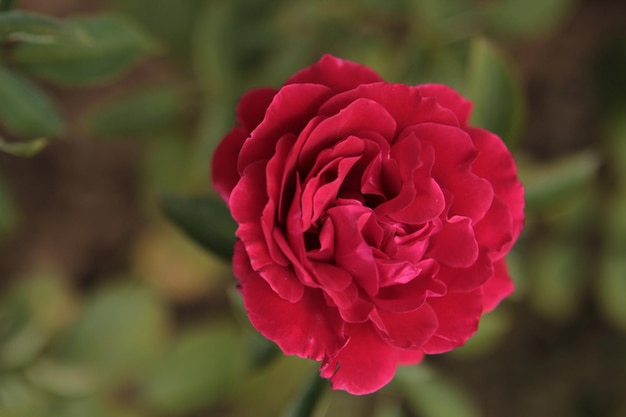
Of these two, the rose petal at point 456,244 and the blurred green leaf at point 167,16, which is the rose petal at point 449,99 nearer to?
the rose petal at point 456,244

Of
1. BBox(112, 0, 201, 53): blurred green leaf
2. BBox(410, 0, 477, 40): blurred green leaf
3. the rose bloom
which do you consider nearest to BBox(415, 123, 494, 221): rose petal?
the rose bloom

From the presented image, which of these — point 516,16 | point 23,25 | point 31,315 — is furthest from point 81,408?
point 516,16

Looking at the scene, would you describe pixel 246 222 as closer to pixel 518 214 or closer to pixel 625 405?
pixel 518 214

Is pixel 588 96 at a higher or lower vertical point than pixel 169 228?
higher

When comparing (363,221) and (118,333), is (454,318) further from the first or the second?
(118,333)

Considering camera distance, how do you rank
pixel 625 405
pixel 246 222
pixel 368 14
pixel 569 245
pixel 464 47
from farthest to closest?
pixel 625 405
pixel 569 245
pixel 368 14
pixel 464 47
pixel 246 222

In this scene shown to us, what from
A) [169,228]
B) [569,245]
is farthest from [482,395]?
[169,228]

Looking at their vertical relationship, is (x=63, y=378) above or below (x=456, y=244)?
below
